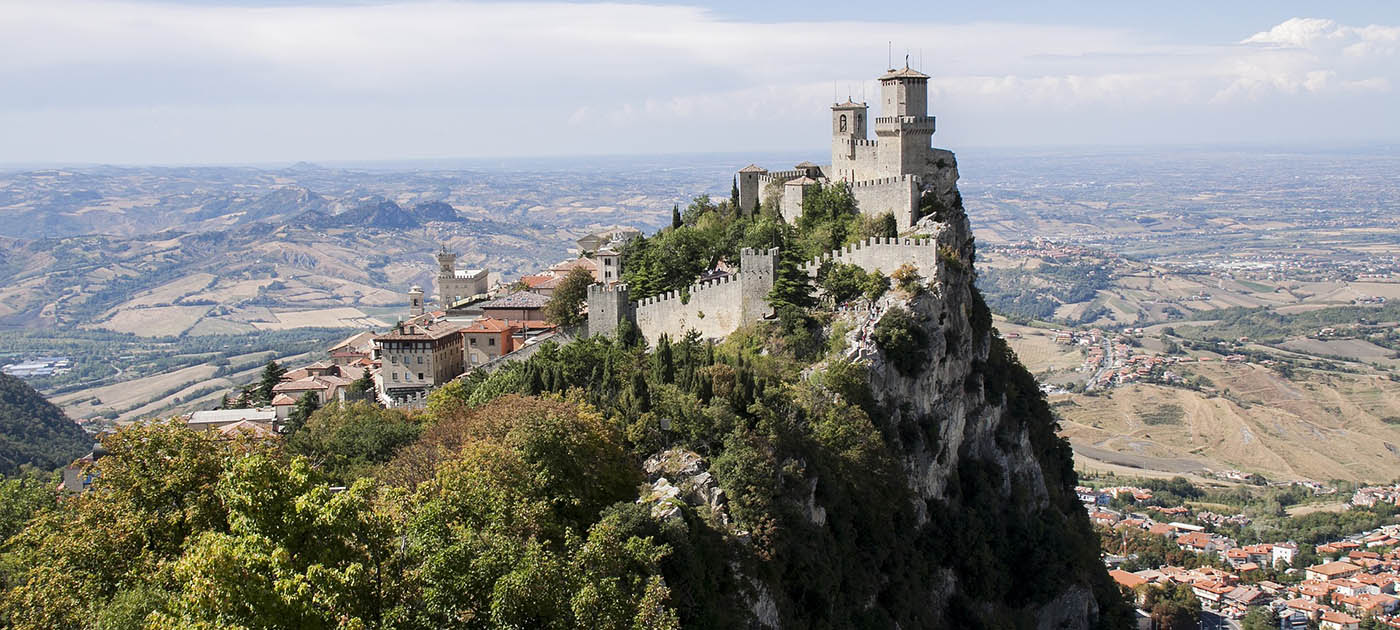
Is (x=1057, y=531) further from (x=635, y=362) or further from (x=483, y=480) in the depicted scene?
(x=483, y=480)

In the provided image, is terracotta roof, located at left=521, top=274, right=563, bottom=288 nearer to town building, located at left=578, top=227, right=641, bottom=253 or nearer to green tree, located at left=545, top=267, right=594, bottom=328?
town building, located at left=578, top=227, right=641, bottom=253

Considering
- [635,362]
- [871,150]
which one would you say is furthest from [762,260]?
[871,150]

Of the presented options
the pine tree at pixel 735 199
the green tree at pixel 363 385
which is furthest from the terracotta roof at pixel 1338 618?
the green tree at pixel 363 385

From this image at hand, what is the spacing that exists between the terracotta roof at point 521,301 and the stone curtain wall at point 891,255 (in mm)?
16955

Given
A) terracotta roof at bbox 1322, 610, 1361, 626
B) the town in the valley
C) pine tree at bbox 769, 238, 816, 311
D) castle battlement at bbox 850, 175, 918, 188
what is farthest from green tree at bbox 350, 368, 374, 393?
terracotta roof at bbox 1322, 610, 1361, 626

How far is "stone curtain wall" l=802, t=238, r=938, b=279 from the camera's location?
51219 millimetres

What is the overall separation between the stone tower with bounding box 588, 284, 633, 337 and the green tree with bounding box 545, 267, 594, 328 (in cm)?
277

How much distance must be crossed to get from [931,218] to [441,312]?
30632mm

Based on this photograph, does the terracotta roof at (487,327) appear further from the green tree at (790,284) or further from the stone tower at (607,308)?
the green tree at (790,284)

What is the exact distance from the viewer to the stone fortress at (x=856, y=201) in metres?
51.9

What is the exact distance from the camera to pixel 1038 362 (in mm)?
186000

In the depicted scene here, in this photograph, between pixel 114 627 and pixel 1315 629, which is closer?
pixel 114 627

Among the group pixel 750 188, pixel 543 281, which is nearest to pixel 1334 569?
pixel 750 188

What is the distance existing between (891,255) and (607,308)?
1302 cm
